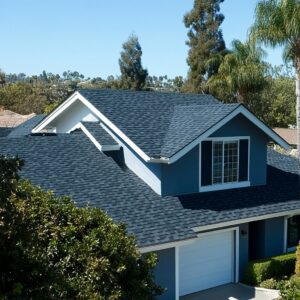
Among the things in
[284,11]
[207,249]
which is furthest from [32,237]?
[284,11]

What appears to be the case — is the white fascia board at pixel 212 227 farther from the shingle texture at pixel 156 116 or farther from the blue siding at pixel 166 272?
the shingle texture at pixel 156 116

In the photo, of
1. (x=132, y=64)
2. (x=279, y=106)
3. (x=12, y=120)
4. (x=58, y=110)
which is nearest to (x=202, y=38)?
(x=132, y=64)

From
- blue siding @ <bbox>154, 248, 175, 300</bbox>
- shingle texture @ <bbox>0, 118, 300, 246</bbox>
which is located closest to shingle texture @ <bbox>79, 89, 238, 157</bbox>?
shingle texture @ <bbox>0, 118, 300, 246</bbox>

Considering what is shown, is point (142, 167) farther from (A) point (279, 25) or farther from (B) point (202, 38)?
(B) point (202, 38)

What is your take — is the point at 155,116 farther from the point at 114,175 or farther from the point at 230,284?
the point at 230,284

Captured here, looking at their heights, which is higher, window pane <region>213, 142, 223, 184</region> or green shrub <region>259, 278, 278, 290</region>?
window pane <region>213, 142, 223, 184</region>

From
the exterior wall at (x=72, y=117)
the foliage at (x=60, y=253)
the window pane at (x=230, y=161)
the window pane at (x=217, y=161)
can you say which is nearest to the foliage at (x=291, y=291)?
the foliage at (x=60, y=253)

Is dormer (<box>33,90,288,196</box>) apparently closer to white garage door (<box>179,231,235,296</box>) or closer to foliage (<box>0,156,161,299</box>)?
white garage door (<box>179,231,235,296</box>)
